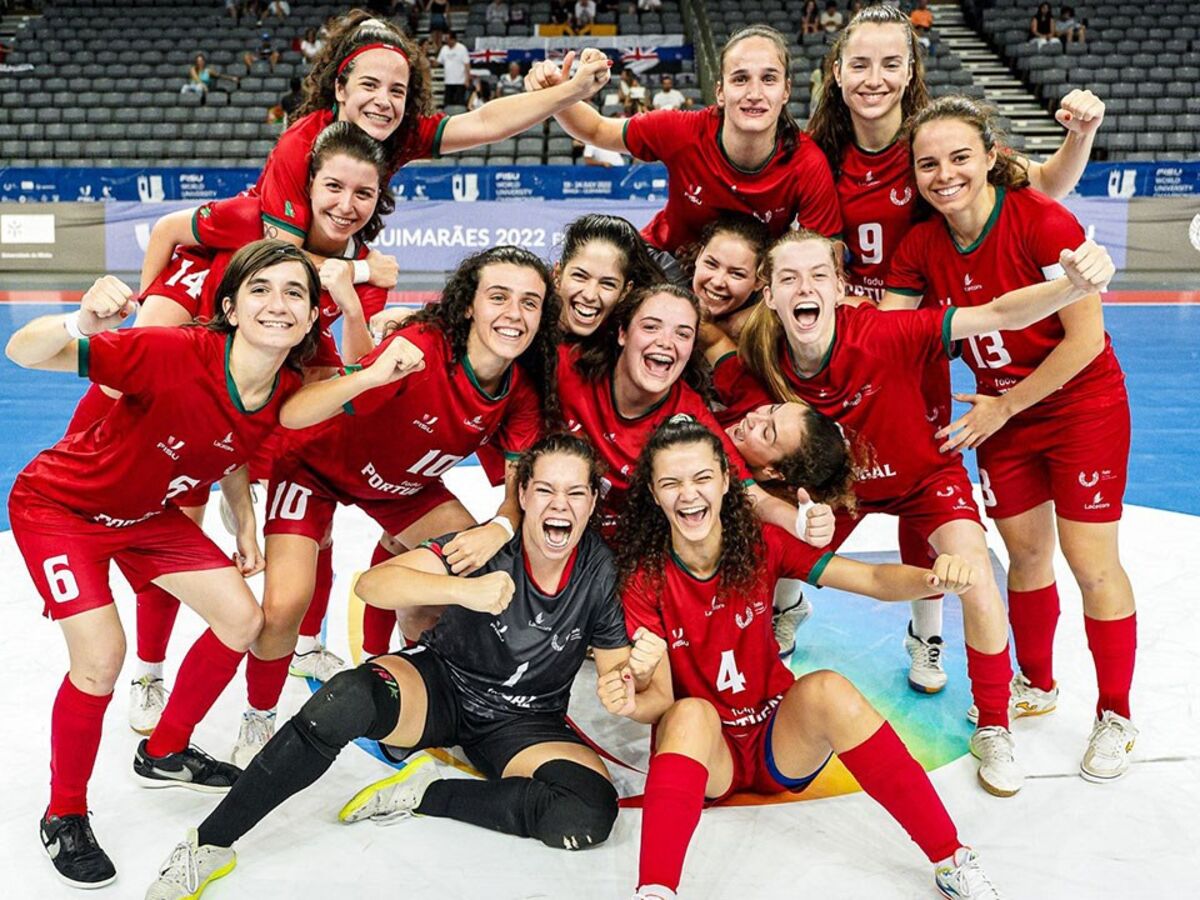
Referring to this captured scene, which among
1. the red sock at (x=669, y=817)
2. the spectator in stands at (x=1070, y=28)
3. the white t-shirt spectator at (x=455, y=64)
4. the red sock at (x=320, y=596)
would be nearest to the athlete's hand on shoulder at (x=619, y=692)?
the red sock at (x=669, y=817)

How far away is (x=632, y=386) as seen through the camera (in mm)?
4336

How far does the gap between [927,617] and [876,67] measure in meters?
2.25

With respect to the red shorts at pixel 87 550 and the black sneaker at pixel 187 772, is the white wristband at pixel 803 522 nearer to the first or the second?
the red shorts at pixel 87 550

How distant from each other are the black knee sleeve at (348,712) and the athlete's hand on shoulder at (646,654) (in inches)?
31.0

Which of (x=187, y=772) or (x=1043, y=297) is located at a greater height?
(x=1043, y=297)

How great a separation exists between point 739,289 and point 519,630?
70.7 inches

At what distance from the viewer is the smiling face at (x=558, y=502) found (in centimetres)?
371

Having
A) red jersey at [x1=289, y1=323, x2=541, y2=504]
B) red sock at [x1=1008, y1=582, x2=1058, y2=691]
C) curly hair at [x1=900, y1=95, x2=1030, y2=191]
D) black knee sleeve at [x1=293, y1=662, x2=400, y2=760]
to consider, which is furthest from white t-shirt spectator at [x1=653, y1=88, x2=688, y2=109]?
black knee sleeve at [x1=293, y1=662, x2=400, y2=760]

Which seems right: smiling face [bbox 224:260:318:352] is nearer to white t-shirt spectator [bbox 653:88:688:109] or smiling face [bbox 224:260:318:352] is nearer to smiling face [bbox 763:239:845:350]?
smiling face [bbox 763:239:845:350]

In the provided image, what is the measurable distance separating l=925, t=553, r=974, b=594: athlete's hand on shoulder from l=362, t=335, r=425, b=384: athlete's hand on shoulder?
69.6 inches

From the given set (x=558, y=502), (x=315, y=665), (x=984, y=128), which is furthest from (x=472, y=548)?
(x=984, y=128)

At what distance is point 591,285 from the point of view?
445 centimetres

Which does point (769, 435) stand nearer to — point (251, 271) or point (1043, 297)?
point (1043, 297)

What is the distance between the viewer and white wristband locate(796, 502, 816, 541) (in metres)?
3.79
